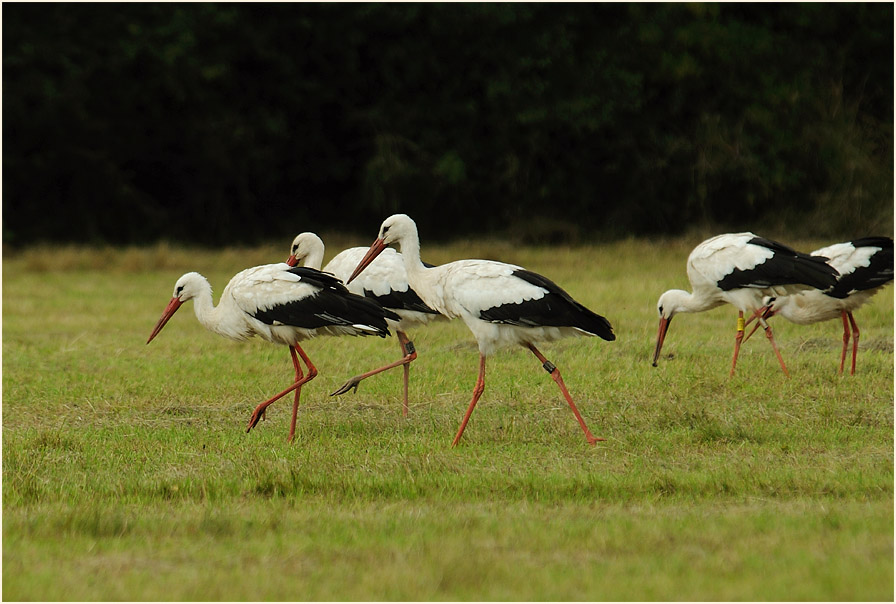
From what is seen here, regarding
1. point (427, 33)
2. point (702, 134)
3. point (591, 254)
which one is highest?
point (427, 33)

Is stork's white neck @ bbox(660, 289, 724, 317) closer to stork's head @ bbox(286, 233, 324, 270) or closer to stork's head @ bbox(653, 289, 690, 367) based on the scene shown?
stork's head @ bbox(653, 289, 690, 367)

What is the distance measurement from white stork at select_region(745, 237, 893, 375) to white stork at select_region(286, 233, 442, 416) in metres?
2.79

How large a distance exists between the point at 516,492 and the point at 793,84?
58.5 feet

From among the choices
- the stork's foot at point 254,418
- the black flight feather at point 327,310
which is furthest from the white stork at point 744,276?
the stork's foot at point 254,418

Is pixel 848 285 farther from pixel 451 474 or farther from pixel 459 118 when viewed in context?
pixel 459 118

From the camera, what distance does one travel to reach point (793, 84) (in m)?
21.1

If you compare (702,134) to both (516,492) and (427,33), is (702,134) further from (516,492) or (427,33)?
(516,492)

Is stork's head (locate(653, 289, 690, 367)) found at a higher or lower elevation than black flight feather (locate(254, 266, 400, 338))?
lower

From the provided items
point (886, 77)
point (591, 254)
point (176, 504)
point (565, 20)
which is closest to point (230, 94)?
point (565, 20)

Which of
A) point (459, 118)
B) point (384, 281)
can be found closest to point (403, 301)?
point (384, 281)

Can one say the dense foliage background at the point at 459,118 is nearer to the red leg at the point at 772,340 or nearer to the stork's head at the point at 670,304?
the stork's head at the point at 670,304

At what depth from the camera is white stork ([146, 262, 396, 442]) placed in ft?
20.7

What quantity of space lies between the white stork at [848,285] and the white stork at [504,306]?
8.77ft

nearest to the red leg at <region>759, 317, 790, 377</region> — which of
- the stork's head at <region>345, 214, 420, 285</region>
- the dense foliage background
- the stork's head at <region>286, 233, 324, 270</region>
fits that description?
the stork's head at <region>345, 214, 420, 285</region>
